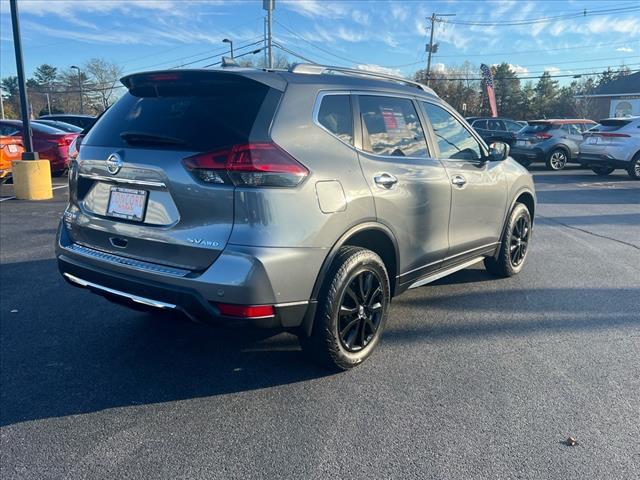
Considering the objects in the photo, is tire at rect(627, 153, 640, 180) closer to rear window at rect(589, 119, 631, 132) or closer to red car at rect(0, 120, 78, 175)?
rear window at rect(589, 119, 631, 132)

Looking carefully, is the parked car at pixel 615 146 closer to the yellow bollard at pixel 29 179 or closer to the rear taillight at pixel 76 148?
the yellow bollard at pixel 29 179

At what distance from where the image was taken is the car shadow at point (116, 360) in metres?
3.15

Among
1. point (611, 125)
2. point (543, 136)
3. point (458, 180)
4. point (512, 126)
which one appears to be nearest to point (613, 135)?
point (611, 125)

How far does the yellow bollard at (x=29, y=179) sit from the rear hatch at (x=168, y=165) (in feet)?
26.5

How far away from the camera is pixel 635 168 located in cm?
1523

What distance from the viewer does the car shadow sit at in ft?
10.3

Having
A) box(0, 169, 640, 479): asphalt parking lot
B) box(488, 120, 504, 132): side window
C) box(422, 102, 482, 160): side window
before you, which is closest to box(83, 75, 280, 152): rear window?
box(0, 169, 640, 479): asphalt parking lot

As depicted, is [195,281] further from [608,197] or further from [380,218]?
[608,197]

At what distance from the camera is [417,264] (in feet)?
13.0

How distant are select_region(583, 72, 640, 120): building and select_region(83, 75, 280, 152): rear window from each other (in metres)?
57.3

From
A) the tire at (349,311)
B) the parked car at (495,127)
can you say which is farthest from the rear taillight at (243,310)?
the parked car at (495,127)

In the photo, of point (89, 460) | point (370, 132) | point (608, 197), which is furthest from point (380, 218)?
point (608, 197)

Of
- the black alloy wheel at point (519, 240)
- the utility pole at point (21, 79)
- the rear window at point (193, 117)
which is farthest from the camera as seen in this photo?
the utility pole at point (21, 79)

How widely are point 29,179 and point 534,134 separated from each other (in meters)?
14.9
